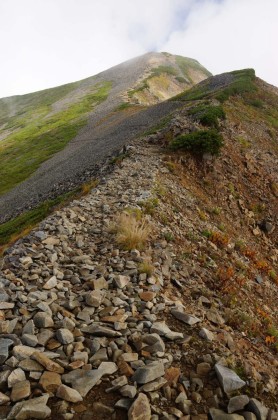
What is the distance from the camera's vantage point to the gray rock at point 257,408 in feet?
19.9

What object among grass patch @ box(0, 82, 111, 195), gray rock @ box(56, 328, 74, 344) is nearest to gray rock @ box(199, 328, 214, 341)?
gray rock @ box(56, 328, 74, 344)

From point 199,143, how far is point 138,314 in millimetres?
16857

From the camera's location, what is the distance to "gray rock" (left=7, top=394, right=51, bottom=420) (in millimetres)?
5266

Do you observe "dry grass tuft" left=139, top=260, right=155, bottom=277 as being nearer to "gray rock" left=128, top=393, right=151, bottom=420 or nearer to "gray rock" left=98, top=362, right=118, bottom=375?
"gray rock" left=98, top=362, right=118, bottom=375

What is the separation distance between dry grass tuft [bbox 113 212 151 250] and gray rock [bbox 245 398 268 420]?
19.0 ft

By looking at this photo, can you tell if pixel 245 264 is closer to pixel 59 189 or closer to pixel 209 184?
pixel 209 184

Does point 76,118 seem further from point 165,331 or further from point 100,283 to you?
point 165,331

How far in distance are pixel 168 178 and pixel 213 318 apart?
39.2 ft

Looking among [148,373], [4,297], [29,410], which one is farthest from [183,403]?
[4,297]

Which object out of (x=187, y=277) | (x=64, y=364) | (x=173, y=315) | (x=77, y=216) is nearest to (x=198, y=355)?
(x=173, y=315)

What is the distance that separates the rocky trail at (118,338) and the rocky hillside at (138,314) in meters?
0.02

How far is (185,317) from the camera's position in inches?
328

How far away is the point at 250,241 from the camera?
62.5 feet

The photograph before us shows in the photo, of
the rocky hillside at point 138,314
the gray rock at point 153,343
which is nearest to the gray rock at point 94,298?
the rocky hillside at point 138,314
